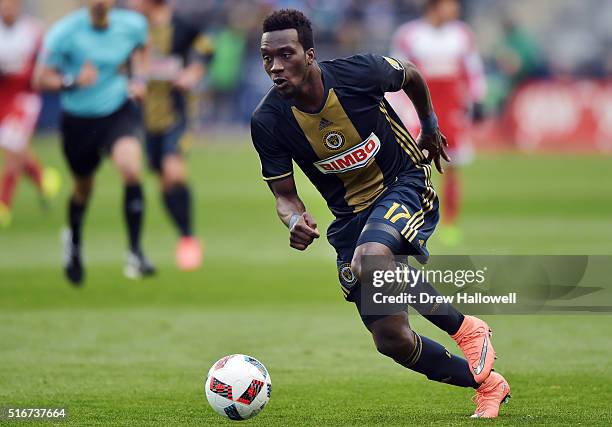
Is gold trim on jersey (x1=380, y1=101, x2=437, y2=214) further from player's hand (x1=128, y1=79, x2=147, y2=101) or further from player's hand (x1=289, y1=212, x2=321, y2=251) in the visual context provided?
player's hand (x1=128, y1=79, x2=147, y2=101)

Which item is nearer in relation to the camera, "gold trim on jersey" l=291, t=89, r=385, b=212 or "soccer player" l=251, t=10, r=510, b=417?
"soccer player" l=251, t=10, r=510, b=417

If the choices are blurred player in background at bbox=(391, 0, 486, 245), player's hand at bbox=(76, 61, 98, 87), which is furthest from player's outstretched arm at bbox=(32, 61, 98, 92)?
blurred player in background at bbox=(391, 0, 486, 245)

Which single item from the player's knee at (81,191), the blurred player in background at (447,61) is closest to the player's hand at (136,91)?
the player's knee at (81,191)

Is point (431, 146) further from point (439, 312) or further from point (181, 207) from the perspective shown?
point (181, 207)

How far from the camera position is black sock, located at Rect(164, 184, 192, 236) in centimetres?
1311

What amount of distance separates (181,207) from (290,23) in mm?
7008

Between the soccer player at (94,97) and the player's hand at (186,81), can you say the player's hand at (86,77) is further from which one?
the player's hand at (186,81)

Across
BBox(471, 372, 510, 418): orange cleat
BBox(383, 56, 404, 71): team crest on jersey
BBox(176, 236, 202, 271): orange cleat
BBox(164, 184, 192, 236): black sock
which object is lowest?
BBox(176, 236, 202, 271): orange cleat

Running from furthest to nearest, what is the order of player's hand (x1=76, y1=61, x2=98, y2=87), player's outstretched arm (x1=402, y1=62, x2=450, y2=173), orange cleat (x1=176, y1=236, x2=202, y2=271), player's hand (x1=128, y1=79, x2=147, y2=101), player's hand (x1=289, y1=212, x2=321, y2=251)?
orange cleat (x1=176, y1=236, x2=202, y2=271)
player's hand (x1=128, y1=79, x2=147, y2=101)
player's hand (x1=76, y1=61, x2=98, y2=87)
player's outstretched arm (x1=402, y1=62, x2=450, y2=173)
player's hand (x1=289, y1=212, x2=321, y2=251)

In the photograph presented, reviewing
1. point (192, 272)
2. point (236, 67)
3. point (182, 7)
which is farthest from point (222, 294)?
point (182, 7)

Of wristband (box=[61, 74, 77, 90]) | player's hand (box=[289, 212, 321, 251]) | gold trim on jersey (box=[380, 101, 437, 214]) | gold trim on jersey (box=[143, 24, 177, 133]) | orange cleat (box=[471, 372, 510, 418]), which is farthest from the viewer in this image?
gold trim on jersey (box=[143, 24, 177, 133])

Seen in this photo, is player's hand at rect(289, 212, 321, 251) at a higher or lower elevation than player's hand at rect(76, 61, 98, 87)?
higher

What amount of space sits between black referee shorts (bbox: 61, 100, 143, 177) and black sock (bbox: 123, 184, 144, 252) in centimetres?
41

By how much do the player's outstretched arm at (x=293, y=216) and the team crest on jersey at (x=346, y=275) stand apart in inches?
13.5
